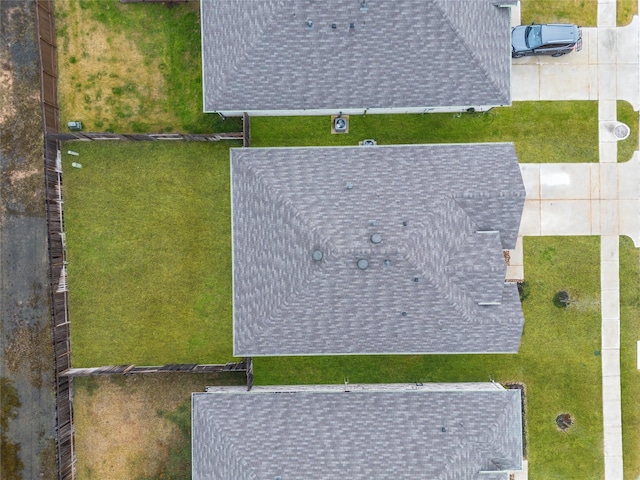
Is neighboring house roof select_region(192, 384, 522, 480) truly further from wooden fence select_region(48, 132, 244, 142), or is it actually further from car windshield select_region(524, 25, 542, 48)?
car windshield select_region(524, 25, 542, 48)

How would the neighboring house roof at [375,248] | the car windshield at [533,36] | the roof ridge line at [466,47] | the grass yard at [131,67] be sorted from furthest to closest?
the grass yard at [131,67]
the car windshield at [533,36]
the roof ridge line at [466,47]
the neighboring house roof at [375,248]

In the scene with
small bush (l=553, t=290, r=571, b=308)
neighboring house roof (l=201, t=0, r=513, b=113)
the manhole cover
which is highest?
neighboring house roof (l=201, t=0, r=513, b=113)

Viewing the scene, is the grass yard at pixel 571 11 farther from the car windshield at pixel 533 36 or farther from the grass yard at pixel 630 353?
the grass yard at pixel 630 353

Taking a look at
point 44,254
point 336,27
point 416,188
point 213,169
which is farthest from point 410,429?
point 44,254

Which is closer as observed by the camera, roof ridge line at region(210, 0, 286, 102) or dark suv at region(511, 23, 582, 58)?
roof ridge line at region(210, 0, 286, 102)

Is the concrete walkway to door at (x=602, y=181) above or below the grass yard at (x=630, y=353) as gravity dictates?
above

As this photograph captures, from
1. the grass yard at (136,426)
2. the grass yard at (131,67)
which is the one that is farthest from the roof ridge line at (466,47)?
the grass yard at (136,426)

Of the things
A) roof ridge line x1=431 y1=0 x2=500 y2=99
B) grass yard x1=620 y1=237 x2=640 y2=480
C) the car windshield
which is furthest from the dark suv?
grass yard x1=620 y1=237 x2=640 y2=480

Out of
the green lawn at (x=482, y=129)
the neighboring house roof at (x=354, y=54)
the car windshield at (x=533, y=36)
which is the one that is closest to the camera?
the neighboring house roof at (x=354, y=54)
